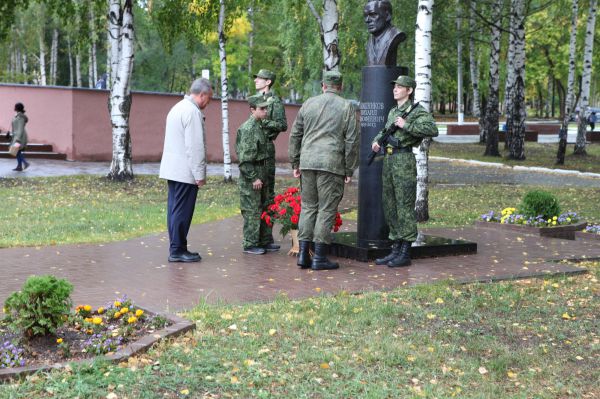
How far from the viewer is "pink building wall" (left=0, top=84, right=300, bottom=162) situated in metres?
24.7

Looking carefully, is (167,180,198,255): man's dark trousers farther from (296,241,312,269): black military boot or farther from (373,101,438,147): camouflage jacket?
(373,101,438,147): camouflage jacket

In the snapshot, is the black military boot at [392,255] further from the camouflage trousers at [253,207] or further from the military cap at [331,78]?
the military cap at [331,78]

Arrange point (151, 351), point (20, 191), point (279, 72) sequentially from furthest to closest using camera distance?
point (279, 72), point (20, 191), point (151, 351)

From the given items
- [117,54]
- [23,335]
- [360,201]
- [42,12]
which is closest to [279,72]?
[42,12]

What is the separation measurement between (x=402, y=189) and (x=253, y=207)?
6.10 feet

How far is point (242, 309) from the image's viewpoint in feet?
24.1

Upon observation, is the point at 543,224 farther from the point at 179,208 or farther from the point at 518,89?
the point at 518,89

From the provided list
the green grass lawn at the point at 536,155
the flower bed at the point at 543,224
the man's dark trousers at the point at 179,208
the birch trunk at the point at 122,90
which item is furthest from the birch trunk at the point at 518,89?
the man's dark trousers at the point at 179,208

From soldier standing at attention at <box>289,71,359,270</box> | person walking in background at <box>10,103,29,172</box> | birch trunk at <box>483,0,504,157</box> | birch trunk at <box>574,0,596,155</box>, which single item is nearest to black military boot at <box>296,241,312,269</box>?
soldier standing at attention at <box>289,71,359,270</box>

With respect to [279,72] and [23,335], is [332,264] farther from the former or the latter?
[279,72]

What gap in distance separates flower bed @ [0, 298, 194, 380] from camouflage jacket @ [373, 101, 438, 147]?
3850 millimetres

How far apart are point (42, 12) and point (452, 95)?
40.1 metres

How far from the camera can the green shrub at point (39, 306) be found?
5.93 m

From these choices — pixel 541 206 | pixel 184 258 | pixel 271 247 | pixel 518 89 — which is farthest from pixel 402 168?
pixel 518 89
